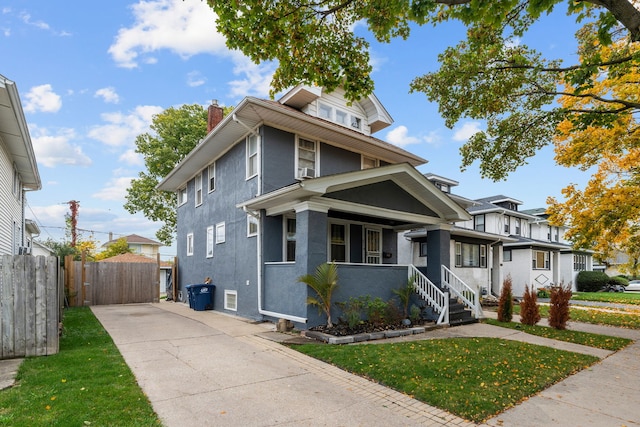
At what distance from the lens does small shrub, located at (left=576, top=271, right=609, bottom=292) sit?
31.1m

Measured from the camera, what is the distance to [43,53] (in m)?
10.7

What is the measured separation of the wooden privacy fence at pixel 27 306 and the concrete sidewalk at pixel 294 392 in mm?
1345

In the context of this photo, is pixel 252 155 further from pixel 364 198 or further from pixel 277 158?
pixel 364 198

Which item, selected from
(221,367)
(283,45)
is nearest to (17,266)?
(221,367)

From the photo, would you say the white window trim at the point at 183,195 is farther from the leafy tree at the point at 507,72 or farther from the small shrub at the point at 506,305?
the small shrub at the point at 506,305

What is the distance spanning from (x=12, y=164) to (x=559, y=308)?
56.7ft

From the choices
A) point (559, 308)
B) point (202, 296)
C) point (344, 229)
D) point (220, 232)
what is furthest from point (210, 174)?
point (559, 308)

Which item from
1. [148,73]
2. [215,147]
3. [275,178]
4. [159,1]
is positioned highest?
[148,73]

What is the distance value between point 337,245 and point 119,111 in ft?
37.9

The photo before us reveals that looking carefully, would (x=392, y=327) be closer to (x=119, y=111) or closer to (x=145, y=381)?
(x=145, y=381)

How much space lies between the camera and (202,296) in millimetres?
13562

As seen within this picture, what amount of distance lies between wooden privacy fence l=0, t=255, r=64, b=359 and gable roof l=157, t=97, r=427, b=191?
5781 mm

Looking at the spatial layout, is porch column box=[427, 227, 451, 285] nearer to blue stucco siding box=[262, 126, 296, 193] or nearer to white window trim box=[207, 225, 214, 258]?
blue stucco siding box=[262, 126, 296, 193]

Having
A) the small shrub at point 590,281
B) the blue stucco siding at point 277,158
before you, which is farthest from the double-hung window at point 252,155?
the small shrub at point 590,281
